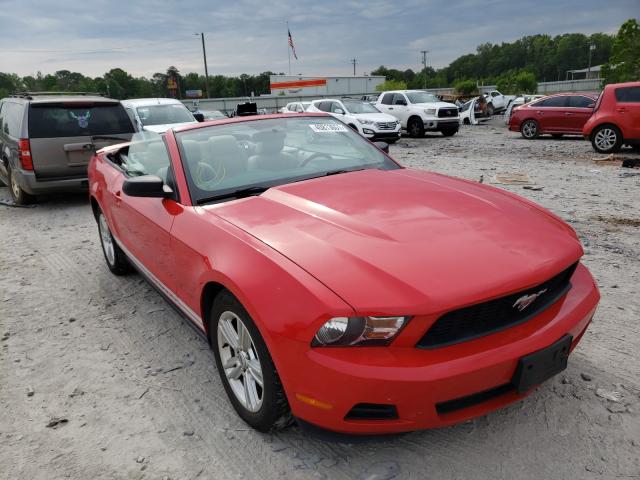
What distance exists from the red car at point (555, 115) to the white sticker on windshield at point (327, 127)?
1343 centimetres

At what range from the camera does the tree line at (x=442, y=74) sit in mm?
91938

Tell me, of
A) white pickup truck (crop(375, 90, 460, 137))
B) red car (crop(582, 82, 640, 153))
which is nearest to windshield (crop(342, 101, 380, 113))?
white pickup truck (crop(375, 90, 460, 137))

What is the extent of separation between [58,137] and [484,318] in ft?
25.1

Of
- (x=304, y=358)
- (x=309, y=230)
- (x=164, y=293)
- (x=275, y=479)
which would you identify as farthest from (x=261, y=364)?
(x=164, y=293)

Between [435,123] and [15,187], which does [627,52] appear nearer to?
[435,123]

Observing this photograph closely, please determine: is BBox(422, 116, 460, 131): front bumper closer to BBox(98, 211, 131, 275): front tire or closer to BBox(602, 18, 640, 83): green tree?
BBox(98, 211, 131, 275): front tire

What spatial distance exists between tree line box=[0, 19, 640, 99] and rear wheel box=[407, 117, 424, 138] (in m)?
52.0

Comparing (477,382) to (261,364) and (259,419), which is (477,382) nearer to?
(261,364)

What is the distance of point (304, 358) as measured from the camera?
1.90 metres

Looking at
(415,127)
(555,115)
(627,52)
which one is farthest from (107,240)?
(627,52)

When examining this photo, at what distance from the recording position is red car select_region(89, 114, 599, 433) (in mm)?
1851

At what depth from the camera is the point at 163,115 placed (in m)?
11.8

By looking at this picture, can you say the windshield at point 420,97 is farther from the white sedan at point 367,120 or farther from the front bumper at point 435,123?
the white sedan at point 367,120

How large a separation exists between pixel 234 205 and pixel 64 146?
6.15 metres
